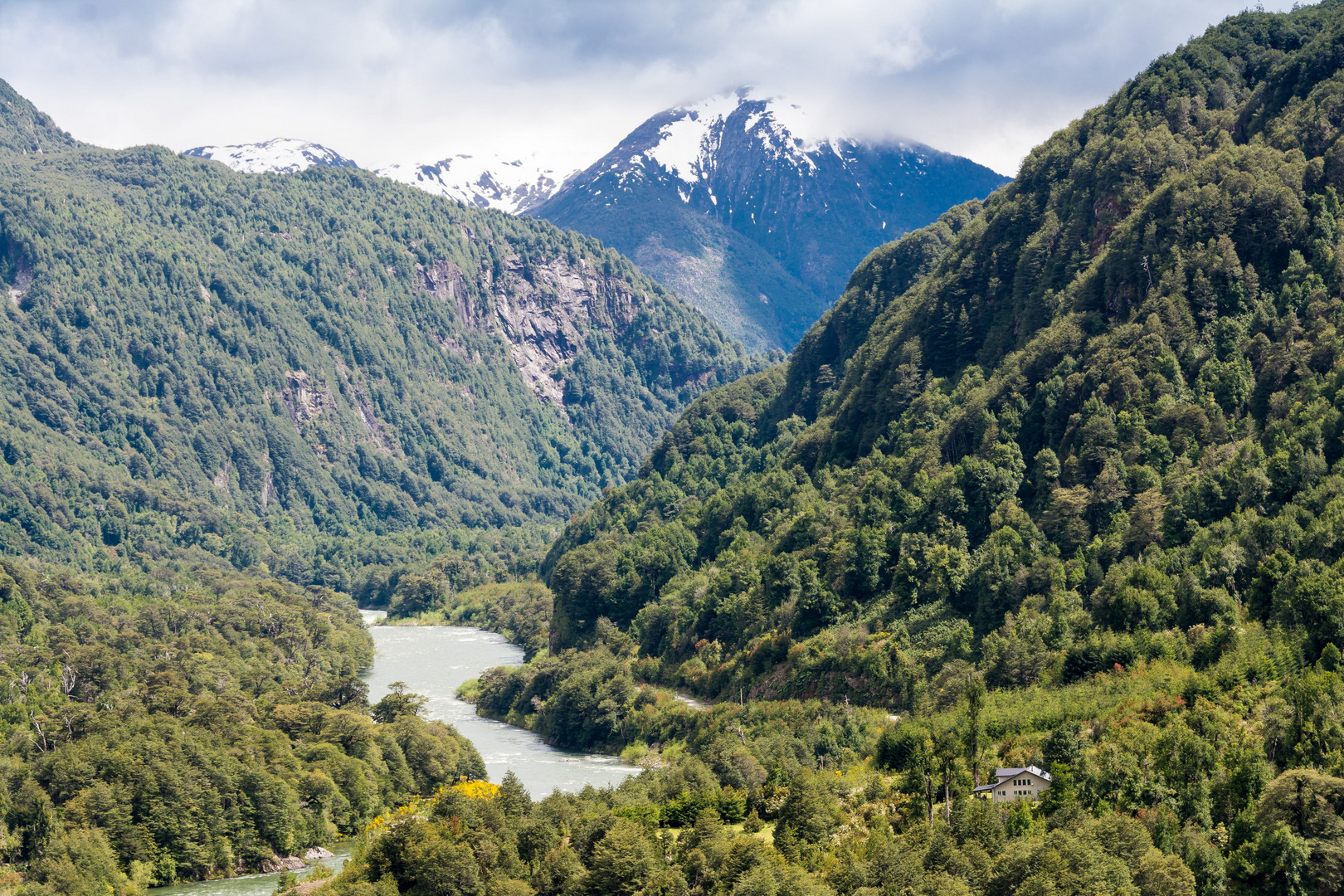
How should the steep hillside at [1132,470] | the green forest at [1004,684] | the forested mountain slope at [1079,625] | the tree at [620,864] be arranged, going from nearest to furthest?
the forested mountain slope at [1079,625] → the green forest at [1004,684] → the tree at [620,864] → the steep hillside at [1132,470]

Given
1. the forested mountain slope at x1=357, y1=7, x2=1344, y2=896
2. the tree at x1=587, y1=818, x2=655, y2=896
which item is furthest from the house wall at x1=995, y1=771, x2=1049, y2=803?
the tree at x1=587, y1=818, x2=655, y2=896

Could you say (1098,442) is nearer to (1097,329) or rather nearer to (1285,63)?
(1097,329)

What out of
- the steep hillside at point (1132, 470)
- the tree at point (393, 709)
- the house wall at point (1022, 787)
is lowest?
the tree at point (393, 709)

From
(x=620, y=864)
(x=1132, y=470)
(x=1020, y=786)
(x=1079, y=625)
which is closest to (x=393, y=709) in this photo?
(x=620, y=864)

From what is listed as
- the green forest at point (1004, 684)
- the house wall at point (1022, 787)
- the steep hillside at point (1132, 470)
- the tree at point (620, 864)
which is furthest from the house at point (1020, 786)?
the tree at point (620, 864)

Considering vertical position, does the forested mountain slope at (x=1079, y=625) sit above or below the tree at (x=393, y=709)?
above

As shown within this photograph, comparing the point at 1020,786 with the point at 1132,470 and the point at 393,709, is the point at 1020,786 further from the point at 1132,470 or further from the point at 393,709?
the point at 393,709

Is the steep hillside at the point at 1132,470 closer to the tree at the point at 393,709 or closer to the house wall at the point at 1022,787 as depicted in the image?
the house wall at the point at 1022,787

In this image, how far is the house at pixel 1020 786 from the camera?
108500 millimetres

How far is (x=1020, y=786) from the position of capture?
109 meters

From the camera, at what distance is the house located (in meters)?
108

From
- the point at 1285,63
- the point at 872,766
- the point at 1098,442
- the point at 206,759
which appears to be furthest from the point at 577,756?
the point at 1285,63

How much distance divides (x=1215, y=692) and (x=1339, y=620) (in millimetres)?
11781

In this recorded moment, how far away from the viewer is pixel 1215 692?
115000 mm
